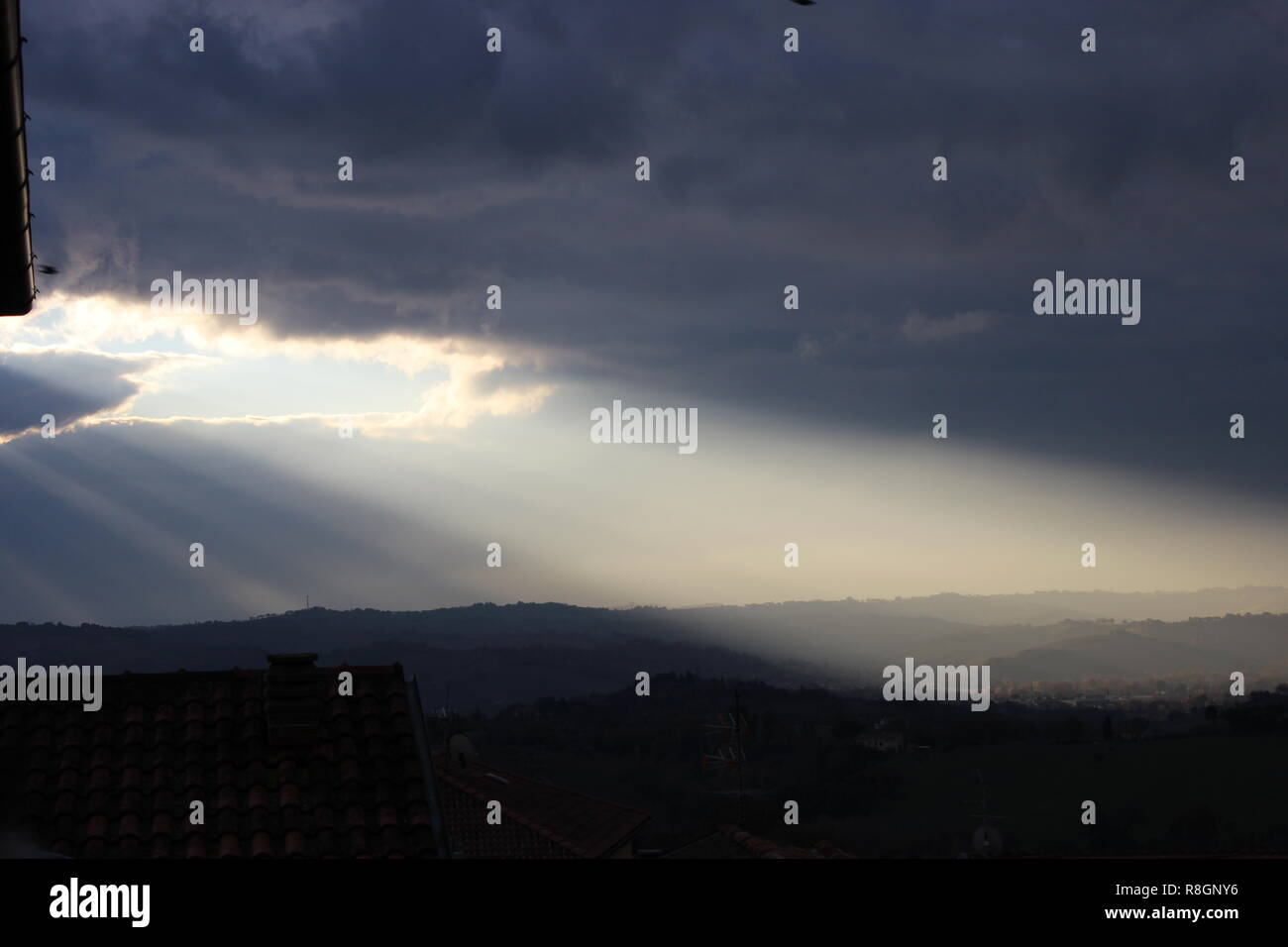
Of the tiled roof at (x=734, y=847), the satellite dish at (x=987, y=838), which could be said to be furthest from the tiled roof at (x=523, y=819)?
the satellite dish at (x=987, y=838)

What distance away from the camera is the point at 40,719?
14.5 m

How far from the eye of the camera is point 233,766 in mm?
13648

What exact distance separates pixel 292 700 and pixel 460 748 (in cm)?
2458

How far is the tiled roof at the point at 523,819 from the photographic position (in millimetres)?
33156

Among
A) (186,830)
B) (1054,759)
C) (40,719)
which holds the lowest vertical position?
(1054,759)

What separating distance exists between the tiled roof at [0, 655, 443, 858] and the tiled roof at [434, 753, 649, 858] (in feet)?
51.2

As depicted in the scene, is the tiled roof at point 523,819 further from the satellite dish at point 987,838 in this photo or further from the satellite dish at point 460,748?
the satellite dish at point 987,838

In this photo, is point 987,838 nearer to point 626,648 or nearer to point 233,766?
point 233,766

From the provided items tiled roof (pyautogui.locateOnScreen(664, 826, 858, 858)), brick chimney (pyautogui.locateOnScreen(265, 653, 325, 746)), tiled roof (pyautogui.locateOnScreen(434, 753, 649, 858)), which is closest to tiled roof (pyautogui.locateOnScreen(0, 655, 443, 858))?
brick chimney (pyautogui.locateOnScreen(265, 653, 325, 746))
